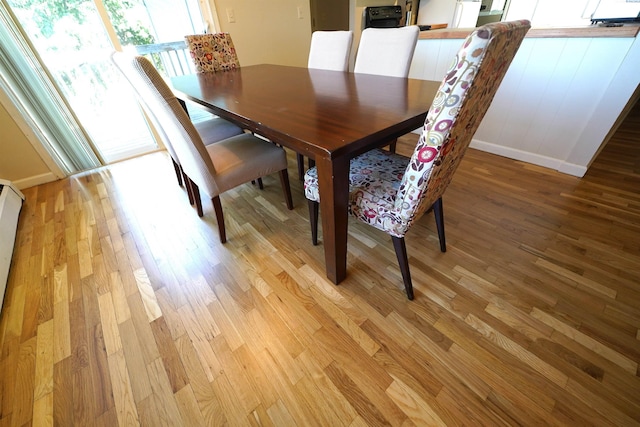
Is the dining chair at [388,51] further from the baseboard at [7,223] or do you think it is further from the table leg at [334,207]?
the baseboard at [7,223]

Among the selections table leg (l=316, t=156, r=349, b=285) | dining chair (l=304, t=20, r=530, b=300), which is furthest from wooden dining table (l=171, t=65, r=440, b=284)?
dining chair (l=304, t=20, r=530, b=300)

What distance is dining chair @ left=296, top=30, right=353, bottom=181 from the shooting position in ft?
5.69

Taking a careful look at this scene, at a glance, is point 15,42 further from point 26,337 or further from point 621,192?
point 621,192

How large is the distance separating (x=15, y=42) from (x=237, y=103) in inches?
79.1

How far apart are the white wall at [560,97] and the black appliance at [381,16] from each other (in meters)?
1.00

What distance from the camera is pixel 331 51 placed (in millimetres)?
1822

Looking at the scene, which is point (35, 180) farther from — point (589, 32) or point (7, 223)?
point (589, 32)

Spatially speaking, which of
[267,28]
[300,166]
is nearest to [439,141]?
[300,166]

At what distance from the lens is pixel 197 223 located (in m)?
1.64

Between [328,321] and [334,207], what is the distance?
509mm

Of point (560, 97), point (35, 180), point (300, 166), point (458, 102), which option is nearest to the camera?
point (458, 102)

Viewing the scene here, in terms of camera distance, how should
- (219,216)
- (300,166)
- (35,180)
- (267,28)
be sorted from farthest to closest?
(267,28), (35,180), (300,166), (219,216)

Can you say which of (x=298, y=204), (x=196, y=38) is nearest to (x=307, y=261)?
(x=298, y=204)

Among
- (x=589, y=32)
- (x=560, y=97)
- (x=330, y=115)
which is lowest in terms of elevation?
(x=560, y=97)
